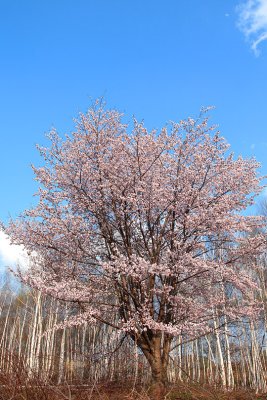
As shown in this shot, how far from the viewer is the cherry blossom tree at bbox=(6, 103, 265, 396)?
10016mm

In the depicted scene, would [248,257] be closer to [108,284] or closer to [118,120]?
[108,284]

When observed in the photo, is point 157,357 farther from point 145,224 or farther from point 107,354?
point 145,224

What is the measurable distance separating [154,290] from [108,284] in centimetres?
168

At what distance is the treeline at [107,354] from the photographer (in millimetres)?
6125

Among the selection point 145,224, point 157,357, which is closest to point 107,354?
point 157,357

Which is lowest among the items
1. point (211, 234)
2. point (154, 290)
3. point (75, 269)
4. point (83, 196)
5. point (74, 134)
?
point (154, 290)

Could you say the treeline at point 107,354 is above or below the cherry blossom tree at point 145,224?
below

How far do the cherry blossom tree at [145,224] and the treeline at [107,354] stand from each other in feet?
2.76

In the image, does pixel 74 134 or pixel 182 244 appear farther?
pixel 74 134

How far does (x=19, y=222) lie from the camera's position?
1128 centimetres

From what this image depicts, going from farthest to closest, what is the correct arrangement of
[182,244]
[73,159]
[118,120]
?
[118,120] → [73,159] → [182,244]

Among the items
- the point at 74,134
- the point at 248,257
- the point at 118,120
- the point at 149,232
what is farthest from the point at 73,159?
the point at 248,257

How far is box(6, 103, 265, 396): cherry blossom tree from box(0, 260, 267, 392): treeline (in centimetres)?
84

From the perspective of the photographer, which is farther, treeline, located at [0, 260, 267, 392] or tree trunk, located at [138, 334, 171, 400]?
tree trunk, located at [138, 334, 171, 400]
